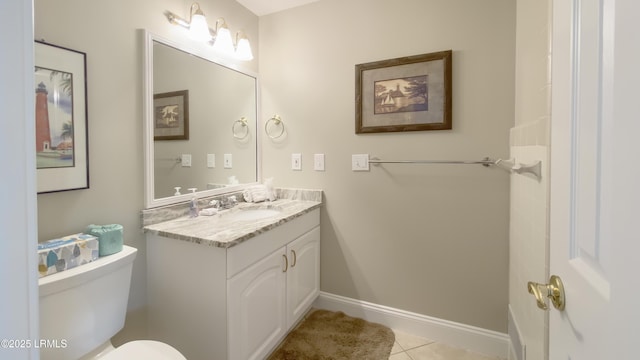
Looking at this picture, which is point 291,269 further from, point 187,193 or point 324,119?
point 324,119

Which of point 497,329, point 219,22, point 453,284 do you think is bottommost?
point 497,329

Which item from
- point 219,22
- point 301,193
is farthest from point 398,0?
point 301,193

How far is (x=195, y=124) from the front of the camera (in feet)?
5.76

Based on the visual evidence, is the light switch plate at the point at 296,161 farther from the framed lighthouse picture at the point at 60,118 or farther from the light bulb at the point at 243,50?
the framed lighthouse picture at the point at 60,118

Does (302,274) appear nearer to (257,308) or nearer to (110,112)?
(257,308)

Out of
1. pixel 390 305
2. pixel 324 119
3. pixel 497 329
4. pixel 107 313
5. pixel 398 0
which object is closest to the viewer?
pixel 107 313

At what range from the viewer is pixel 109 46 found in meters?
1.27

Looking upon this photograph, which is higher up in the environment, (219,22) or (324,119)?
(219,22)

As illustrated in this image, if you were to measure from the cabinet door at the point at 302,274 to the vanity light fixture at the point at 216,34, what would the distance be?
1355 millimetres

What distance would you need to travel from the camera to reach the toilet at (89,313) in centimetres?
92

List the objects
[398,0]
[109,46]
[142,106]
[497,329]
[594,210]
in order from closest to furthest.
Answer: [594,210] → [109,46] → [142,106] → [497,329] → [398,0]

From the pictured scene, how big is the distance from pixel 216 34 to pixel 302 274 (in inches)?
66.7

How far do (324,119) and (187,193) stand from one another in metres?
1.06

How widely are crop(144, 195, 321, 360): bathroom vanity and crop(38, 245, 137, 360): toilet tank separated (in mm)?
230
